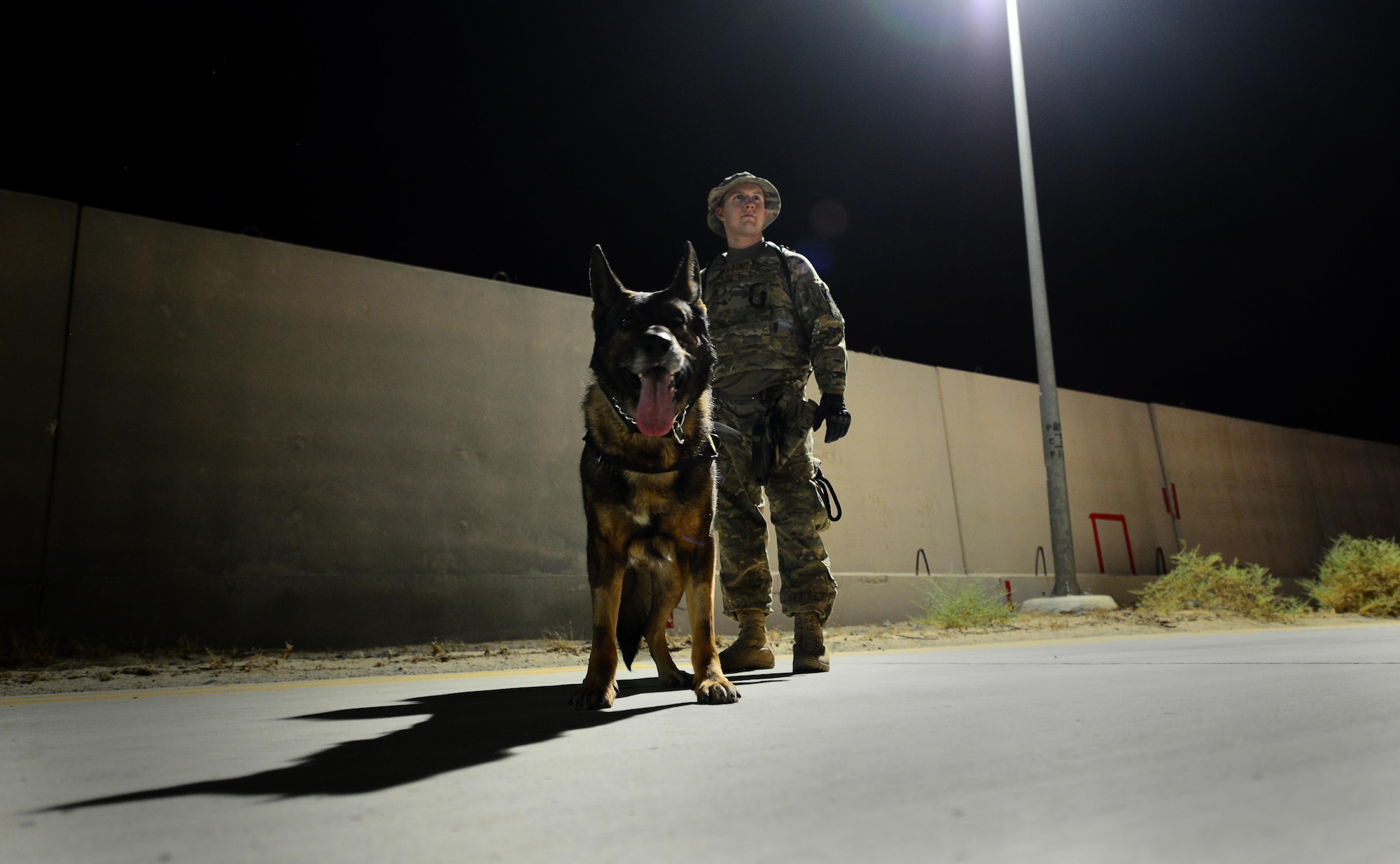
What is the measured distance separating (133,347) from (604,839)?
24.1ft

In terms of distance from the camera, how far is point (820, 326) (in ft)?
13.4

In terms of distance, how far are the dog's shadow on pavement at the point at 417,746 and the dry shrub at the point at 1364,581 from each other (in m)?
10.6

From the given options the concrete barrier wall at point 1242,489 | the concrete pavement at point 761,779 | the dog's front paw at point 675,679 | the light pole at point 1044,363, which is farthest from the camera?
the concrete barrier wall at point 1242,489

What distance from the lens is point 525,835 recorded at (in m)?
0.94

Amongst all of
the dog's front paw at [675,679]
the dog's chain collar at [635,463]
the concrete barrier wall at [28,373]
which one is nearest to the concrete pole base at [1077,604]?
the dog's front paw at [675,679]

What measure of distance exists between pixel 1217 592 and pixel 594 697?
9895mm

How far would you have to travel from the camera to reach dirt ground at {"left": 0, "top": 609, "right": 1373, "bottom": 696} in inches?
174

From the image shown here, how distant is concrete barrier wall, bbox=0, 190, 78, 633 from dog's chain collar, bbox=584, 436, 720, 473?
5.61 m

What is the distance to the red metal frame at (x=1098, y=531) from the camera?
12.7m

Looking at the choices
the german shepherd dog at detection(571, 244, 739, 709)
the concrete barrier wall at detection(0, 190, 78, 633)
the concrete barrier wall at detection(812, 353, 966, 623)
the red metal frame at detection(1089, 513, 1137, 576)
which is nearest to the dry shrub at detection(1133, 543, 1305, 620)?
the red metal frame at detection(1089, 513, 1137, 576)

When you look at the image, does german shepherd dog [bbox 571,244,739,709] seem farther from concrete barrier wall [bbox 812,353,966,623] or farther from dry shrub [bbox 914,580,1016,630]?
concrete barrier wall [bbox 812,353,966,623]

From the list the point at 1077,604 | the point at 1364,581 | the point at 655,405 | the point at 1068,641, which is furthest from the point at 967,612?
the point at 655,405

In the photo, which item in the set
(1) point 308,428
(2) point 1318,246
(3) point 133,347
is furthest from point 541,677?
(2) point 1318,246

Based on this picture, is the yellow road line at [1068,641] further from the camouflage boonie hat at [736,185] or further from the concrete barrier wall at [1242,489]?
the concrete barrier wall at [1242,489]
